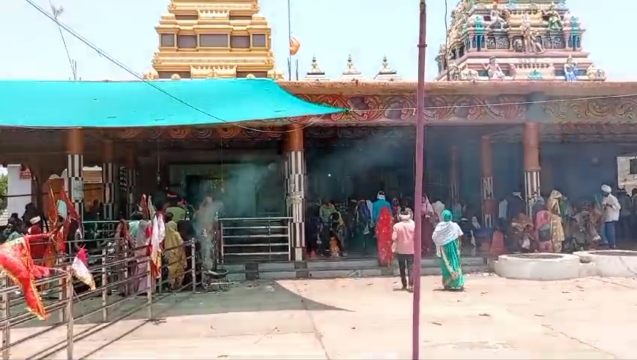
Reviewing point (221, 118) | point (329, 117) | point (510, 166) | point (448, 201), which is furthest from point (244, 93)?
point (510, 166)

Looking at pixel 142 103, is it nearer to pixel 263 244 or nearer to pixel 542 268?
pixel 263 244

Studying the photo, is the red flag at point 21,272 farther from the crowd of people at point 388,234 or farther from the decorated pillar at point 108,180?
the decorated pillar at point 108,180

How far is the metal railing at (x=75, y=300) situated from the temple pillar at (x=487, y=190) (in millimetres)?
8074

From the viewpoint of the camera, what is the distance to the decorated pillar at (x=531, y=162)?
12.7 m

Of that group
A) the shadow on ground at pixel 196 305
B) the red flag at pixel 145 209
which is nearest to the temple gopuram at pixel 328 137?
the red flag at pixel 145 209

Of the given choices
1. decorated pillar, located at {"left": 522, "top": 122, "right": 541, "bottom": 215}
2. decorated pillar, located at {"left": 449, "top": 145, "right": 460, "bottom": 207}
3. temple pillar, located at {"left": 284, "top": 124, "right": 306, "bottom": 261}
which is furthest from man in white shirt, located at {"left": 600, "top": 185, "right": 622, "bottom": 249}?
temple pillar, located at {"left": 284, "top": 124, "right": 306, "bottom": 261}

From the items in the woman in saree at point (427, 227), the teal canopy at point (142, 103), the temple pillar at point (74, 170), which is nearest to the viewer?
the teal canopy at point (142, 103)

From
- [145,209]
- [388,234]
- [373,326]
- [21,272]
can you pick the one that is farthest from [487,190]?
[21,272]

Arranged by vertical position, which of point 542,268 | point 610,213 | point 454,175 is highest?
point 454,175

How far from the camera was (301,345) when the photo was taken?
20.4ft

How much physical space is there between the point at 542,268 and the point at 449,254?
2.06 metres

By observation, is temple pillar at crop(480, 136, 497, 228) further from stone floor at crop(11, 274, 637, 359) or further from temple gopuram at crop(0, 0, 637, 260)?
stone floor at crop(11, 274, 637, 359)

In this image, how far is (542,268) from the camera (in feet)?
35.0

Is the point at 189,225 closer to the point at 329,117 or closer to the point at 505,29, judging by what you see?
the point at 329,117
